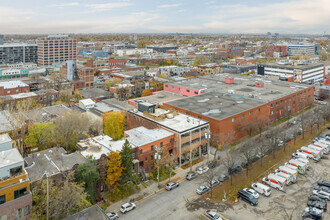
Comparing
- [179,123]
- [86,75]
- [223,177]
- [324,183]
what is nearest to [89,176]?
[223,177]

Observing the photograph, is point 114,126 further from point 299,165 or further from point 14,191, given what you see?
point 299,165

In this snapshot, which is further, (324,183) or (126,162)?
(324,183)

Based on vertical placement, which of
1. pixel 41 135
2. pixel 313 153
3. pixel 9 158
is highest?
pixel 9 158

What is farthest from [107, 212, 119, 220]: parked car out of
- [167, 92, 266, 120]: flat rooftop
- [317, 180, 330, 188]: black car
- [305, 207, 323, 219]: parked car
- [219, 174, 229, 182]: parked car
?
[317, 180, 330, 188]: black car

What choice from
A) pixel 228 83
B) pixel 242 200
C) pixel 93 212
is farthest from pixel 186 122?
pixel 228 83

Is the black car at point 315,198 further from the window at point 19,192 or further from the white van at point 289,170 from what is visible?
the window at point 19,192

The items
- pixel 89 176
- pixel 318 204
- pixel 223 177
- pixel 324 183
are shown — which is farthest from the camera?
pixel 223 177

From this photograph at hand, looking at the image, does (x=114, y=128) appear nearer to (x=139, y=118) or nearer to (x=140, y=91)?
(x=139, y=118)

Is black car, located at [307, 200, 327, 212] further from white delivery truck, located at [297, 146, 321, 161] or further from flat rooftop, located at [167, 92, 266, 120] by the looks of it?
flat rooftop, located at [167, 92, 266, 120]
